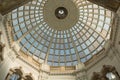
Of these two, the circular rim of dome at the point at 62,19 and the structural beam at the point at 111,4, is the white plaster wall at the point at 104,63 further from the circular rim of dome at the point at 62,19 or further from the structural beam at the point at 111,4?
the circular rim of dome at the point at 62,19

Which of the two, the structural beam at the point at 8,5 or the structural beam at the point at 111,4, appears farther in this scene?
the structural beam at the point at 8,5

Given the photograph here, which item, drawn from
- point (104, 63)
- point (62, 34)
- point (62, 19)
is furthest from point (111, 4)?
point (62, 34)

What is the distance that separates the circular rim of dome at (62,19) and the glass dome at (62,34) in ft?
0.59

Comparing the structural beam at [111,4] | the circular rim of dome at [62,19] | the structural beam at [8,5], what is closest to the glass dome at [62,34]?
the circular rim of dome at [62,19]

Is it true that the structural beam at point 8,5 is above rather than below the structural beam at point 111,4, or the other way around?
above

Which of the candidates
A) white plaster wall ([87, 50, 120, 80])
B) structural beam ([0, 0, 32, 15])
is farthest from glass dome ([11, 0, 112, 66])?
structural beam ([0, 0, 32, 15])

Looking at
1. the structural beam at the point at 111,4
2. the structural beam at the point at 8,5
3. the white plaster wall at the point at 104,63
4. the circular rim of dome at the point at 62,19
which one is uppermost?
the circular rim of dome at the point at 62,19

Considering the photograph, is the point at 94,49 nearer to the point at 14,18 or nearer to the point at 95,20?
the point at 95,20

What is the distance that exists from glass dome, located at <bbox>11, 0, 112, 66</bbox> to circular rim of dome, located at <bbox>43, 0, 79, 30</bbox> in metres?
0.18

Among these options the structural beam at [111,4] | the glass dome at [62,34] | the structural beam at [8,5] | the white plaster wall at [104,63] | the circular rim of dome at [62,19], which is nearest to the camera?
the structural beam at [111,4]

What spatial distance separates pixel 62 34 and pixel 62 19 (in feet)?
9.47

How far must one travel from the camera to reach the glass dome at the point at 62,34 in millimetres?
33812

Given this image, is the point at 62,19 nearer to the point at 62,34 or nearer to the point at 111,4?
the point at 62,34

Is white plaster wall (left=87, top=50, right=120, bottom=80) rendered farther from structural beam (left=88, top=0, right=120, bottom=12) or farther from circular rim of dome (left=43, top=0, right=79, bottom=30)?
circular rim of dome (left=43, top=0, right=79, bottom=30)
